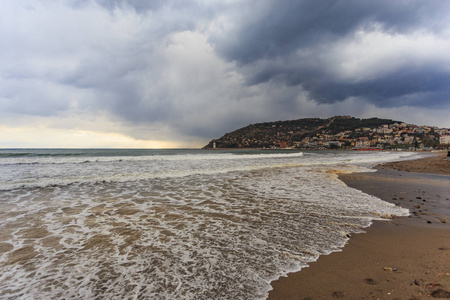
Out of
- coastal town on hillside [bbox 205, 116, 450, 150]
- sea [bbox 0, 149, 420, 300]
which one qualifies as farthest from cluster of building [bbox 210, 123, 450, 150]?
sea [bbox 0, 149, 420, 300]

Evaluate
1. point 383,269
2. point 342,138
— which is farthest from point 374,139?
point 383,269

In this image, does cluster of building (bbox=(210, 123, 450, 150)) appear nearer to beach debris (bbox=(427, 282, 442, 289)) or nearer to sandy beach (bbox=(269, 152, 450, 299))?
sandy beach (bbox=(269, 152, 450, 299))

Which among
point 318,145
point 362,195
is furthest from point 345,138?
point 362,195

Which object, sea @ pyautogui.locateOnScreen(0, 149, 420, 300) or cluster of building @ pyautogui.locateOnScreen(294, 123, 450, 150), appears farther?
cluster of building @ pyautogui.locateOnScreen(294, 123, 450, 150)

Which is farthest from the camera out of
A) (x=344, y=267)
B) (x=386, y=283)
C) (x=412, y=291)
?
(x=344, y=267)

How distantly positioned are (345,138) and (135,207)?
7441 inches

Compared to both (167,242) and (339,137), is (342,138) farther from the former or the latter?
(167,242)

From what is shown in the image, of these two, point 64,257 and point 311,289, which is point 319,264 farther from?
point 64,257

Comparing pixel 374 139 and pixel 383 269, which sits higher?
pixel 374 139

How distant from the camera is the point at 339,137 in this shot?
17175 centimetres

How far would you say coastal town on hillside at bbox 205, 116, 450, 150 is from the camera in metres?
161

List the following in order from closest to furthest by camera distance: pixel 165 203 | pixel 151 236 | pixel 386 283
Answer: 1. pixel 386 283
2. pixel 151 236
3. pixel 165 203

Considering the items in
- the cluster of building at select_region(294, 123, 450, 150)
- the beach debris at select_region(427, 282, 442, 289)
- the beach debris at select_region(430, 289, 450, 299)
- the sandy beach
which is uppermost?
the cluster of building at select_region(294, 123, 450, 150)

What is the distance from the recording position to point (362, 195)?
356 inches
